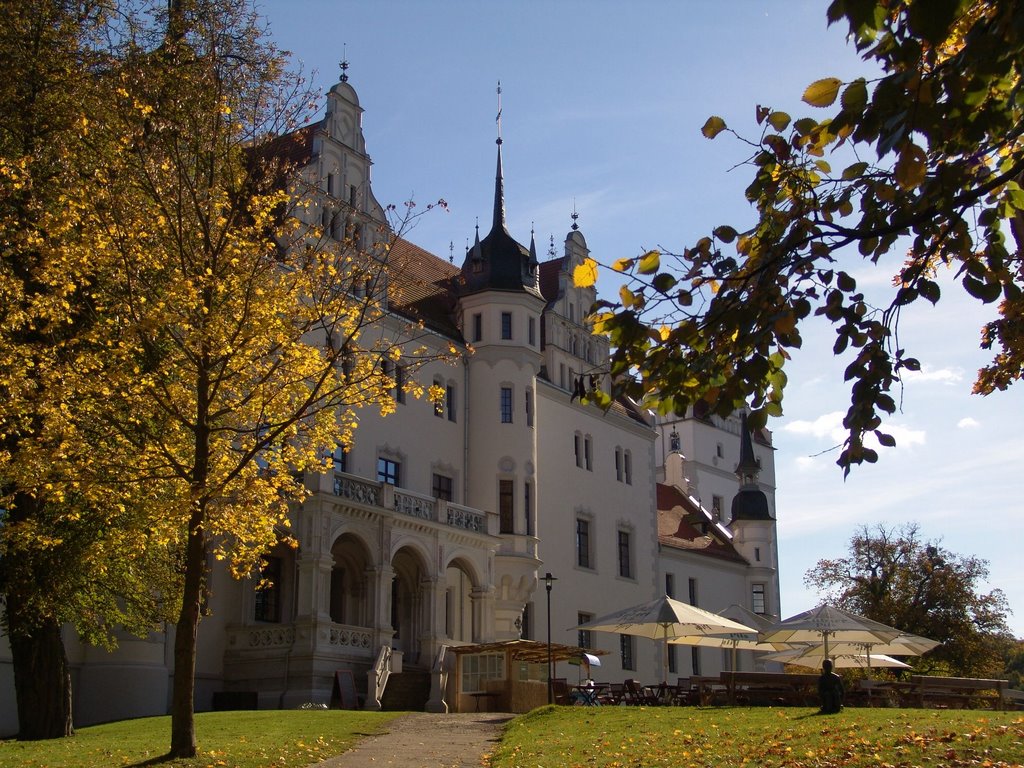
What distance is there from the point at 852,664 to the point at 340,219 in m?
20.3

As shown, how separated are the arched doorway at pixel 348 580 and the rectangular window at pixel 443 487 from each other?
16.3 feet

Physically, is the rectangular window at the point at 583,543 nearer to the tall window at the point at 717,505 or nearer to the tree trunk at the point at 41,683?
the tall window at the point at 717,505

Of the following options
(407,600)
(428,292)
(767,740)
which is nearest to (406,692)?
(407,600)

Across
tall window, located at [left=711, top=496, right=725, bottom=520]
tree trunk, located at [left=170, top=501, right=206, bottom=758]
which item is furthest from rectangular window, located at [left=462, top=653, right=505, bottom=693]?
tall window, located at [left=711, top=496, right=725, bottom=520]

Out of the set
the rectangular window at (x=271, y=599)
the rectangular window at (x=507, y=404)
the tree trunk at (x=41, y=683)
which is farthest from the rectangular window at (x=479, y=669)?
the tree trunk at (x=41, y=683)

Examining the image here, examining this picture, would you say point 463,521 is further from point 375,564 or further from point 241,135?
point 241,135

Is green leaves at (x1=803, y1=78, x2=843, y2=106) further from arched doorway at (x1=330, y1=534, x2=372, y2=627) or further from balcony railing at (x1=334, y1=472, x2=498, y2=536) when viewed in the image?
arched doorway at (x1=330, y1=534, x2=372, y2=627)

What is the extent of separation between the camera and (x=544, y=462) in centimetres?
4512

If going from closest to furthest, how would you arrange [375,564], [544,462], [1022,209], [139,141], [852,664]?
[1022,209]
[139,141]
[375,564]
[852,664]
[544,462]

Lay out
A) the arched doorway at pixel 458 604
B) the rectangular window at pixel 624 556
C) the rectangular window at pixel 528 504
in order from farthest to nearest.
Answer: the rectangular window at pixel 624 556 → the rectangular window at pixel 528 504 → the arched doorway at pixel 458 604

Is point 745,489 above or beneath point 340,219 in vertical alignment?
beneath

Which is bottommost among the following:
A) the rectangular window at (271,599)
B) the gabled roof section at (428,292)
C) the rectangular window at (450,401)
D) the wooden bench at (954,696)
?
the wooden bench at (954,696)

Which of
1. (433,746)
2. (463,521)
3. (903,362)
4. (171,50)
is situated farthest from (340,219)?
(903,362)

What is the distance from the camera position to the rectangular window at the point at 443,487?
129 feet
